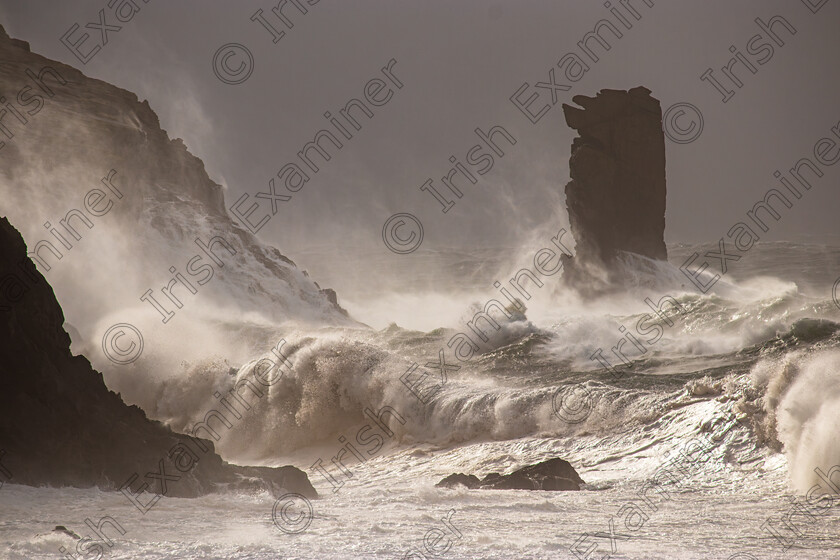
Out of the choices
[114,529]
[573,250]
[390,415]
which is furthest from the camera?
[573,250]

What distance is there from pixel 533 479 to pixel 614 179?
135ft

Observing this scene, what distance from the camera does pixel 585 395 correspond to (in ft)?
49.2

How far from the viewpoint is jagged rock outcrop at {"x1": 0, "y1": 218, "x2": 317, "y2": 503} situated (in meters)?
7.48

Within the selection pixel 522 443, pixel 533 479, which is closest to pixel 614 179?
pixel 522 443

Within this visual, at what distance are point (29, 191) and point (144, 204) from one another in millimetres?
7086

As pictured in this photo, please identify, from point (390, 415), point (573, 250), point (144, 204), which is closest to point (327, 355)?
point (390, 415)

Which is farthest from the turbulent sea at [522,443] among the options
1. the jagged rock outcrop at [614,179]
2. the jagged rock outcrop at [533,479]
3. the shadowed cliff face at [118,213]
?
the jagged rock outcrop at [614,179]

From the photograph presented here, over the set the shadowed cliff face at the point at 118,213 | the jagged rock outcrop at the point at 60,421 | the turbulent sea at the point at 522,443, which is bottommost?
the turbulent sea at the point at 522,443

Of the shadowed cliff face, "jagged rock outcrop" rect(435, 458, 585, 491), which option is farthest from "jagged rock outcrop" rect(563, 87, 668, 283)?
"jagged rock outcrop" rect(435, 458, 585, 491)

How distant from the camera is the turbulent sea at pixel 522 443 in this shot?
6.70 meters

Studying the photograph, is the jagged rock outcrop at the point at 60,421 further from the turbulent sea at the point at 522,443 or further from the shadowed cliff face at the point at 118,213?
the shadowed cliff face at the point at 118,213

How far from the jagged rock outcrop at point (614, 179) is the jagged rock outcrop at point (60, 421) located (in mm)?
42557

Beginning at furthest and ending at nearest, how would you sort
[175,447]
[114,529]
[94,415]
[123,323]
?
[123,323]
[175,447]
[94,415]
[114,529]

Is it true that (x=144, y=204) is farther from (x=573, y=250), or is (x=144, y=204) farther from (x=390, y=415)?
(x=573, y=250)
